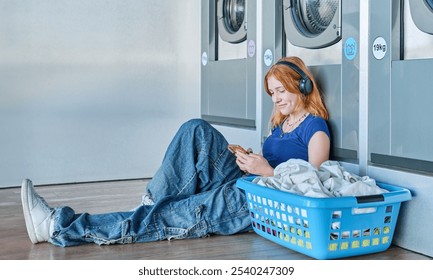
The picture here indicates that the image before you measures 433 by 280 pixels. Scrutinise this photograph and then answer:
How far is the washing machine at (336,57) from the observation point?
2.46m

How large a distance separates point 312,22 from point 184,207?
3.35ft

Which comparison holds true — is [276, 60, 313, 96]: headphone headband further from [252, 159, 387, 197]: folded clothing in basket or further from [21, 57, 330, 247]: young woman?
[252, 159, 387, 197]: folded clothing in basket

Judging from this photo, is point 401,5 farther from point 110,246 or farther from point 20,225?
point 20,225

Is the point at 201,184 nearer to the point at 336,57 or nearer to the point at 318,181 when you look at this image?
the point at 318,181

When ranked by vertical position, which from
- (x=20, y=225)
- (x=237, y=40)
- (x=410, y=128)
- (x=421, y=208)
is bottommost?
(x=20, y=225)

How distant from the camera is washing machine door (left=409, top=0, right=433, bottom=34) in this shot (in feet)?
Answer: 6.78

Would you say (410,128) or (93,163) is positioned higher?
(410,128)

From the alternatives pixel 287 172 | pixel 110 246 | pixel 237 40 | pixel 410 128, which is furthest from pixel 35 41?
pixel 410 128

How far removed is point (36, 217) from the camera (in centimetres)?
231

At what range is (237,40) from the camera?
347 centimetres

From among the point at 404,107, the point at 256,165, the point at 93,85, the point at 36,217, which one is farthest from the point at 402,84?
the point at 93,85

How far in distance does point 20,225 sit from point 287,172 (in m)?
1.22

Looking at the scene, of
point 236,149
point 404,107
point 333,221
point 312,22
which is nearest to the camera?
point 333,221
